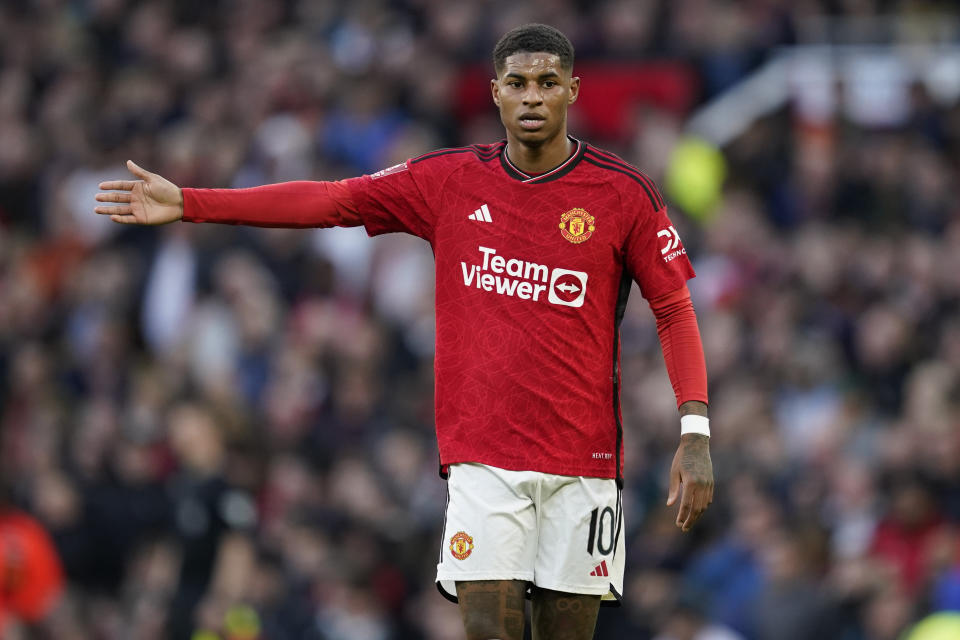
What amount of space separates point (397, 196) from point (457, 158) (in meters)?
0.27

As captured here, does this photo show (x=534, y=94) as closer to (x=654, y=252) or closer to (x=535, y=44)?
(x=535, y=44)

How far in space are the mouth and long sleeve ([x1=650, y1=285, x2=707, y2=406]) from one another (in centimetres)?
79

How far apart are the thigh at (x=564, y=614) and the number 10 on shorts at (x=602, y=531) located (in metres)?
0.19

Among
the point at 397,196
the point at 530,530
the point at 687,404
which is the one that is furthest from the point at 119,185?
the point at 687,404

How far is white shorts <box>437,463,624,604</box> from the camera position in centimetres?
643

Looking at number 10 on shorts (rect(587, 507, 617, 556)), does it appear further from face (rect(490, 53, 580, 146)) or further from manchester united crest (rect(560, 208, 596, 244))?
face (rect(490, 53, 580, 146))

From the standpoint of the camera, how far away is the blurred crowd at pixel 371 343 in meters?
11.2

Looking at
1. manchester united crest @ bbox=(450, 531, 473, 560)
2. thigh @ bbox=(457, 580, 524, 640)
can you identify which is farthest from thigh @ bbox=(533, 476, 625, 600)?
manchester united crest @ bbox=(450, 531, 473, 560)

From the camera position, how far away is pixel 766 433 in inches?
467

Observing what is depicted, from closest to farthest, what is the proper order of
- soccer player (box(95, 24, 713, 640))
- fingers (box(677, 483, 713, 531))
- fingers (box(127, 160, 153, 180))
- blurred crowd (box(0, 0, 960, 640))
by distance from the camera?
1. fingers (box(677, 483, 713, 531))
2. fingers (box(127, 160, 153, 180))
3. soccer player (box(95, 24, 713, 640))
4. blurred crowd (box(0, 0, 960, 640))

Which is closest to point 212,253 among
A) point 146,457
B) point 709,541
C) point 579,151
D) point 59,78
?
point 146,457

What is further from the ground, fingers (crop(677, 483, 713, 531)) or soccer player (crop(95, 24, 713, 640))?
soccer player (crop(95, 24, 713, 640))

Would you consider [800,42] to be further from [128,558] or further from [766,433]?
[128,558]

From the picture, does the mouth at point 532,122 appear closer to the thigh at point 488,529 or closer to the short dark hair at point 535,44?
the short dark hair at point 535,44
